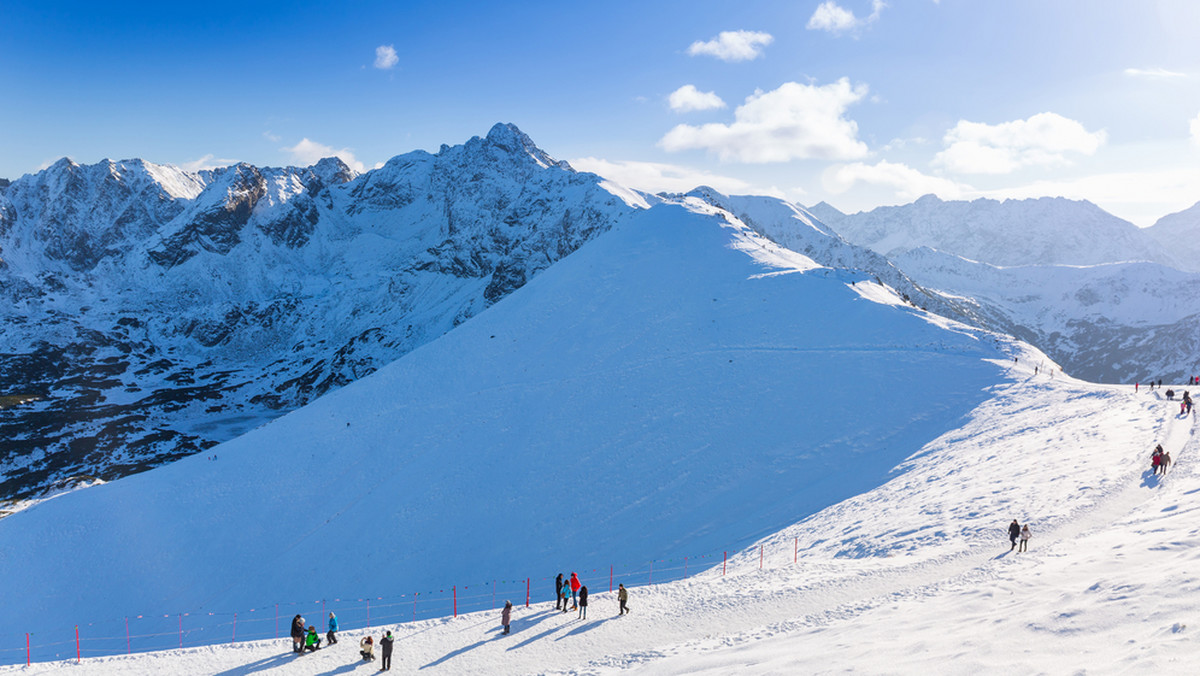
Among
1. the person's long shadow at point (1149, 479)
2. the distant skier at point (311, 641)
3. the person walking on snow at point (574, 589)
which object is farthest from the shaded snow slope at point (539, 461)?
the distant skier at point (311, 641)

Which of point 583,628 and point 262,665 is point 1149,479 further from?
point 262,665

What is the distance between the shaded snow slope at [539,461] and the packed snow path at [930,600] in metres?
7.66

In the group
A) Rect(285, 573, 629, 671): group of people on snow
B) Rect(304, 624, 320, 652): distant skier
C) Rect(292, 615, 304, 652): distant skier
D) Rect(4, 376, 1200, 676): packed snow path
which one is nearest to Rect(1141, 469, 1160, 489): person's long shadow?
Rect(4, 376, 1200, 676): packed snow path

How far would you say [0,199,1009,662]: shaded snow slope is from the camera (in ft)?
117

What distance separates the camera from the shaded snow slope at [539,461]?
35688 millimetres

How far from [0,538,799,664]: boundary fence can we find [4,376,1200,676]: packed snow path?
191 inches

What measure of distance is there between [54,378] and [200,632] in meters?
174

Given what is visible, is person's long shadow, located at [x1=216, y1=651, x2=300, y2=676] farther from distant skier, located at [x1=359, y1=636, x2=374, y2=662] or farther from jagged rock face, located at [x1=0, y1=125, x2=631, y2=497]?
jagged rock face, located at [x1=0, y1=125, x2=631, y2=497]

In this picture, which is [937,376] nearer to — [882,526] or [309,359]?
[882,526]

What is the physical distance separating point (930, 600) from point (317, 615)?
30721 mm

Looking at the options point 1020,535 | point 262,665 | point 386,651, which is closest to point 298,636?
point 262,665

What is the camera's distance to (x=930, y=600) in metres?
17.1

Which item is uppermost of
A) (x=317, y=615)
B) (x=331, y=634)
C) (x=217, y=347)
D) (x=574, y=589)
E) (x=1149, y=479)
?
(x=217, y=347)

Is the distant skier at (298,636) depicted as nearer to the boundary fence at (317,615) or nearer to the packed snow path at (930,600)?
the packed snow path at (930,600)
